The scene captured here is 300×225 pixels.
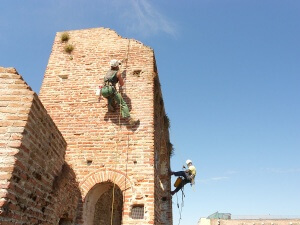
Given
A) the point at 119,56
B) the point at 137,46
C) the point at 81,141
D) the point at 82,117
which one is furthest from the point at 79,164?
the point at 137,46

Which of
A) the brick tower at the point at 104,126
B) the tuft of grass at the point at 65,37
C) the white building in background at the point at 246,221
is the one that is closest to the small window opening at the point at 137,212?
the brick tower at the point at 104,126

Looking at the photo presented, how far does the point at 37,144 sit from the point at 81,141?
2.57m

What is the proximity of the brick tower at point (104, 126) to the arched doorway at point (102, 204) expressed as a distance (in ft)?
0.07

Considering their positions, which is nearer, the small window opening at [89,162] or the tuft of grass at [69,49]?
the small window opening at [89,162]

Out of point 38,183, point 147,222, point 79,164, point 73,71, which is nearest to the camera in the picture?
point 38,183

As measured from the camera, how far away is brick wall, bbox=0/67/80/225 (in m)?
3.09

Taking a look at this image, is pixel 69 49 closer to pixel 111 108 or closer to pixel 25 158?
pixel 111 108

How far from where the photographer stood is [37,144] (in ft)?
12.3

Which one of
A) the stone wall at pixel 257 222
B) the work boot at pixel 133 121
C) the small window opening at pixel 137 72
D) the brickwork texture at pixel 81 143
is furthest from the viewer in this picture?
the stone wall at pixel 257 222

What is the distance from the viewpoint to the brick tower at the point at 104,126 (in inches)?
223

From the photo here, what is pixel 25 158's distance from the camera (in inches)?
134

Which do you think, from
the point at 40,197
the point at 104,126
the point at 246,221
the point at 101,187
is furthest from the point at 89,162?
the point at 246,221

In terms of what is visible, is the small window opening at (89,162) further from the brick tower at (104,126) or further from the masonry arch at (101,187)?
the masonry arch at (101,187)

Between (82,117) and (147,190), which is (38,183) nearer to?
(147,190)
